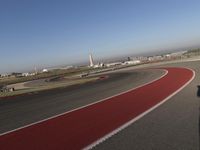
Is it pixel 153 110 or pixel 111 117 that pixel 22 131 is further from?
pixel 153 110

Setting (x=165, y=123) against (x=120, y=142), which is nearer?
(x=120, y=142)

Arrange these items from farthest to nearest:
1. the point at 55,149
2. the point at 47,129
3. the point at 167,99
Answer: the point at 167,99 < the point at 47,129 < the point at 55,149

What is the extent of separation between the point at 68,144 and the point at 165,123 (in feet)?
9.90

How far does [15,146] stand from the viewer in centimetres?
725

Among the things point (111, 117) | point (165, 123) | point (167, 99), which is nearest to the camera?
point (165, 123)

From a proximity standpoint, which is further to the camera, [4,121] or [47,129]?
[4,121]

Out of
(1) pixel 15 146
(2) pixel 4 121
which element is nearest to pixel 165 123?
(1) pixel 15 146

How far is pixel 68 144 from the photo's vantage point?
693 centimetres

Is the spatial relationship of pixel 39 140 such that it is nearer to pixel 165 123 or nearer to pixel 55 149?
pixel 55 149

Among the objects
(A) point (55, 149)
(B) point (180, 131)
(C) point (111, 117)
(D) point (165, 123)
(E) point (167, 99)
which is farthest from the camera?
(E) point (167, 99)

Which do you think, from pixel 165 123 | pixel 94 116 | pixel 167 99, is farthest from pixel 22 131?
pixel 167 99

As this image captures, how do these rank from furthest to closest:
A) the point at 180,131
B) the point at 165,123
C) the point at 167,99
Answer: the point at 167,99, the point at 165,123, the point at 180,131

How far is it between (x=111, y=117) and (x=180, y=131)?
10.6 ft

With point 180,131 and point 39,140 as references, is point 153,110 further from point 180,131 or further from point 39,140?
point 39,140
